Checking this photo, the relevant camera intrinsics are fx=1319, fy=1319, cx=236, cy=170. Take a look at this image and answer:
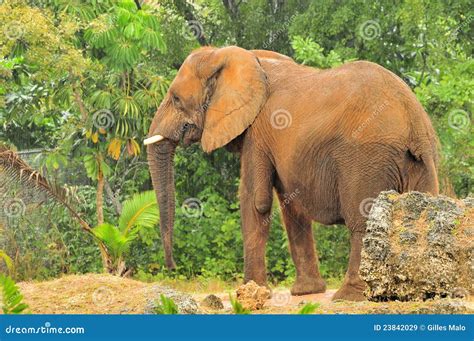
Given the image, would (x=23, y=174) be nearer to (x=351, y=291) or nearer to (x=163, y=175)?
(x=163, y=175)

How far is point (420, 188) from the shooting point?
506 inches

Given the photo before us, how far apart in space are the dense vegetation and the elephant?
327 centimetres

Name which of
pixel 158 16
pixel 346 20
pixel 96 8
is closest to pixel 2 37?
pixel 96 8

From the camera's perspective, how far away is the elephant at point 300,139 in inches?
501

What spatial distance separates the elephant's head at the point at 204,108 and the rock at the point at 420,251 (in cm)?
279

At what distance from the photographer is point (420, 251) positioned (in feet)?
37.1

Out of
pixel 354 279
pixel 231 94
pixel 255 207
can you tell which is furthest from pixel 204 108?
pixel 354 279

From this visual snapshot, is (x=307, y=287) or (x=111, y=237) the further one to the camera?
(x=111, y=237)

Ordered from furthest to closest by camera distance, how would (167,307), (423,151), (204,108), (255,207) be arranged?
(204,108) → (255,207) → (423,151) → (167,307)

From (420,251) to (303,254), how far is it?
3.42 metres

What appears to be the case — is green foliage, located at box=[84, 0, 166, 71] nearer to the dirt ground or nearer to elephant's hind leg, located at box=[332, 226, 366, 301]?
the dirt ground

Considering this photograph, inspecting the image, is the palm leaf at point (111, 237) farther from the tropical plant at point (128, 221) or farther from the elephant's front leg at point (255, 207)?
the elephant's front leg at point (255, 207)

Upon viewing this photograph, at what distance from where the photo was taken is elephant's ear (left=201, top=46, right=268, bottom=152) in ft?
45.5

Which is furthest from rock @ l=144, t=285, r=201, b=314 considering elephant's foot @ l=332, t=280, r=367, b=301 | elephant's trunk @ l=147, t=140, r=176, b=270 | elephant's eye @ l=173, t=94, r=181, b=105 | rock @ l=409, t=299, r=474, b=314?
elephant's eye @ l=173, t=94, r=181, b=105
